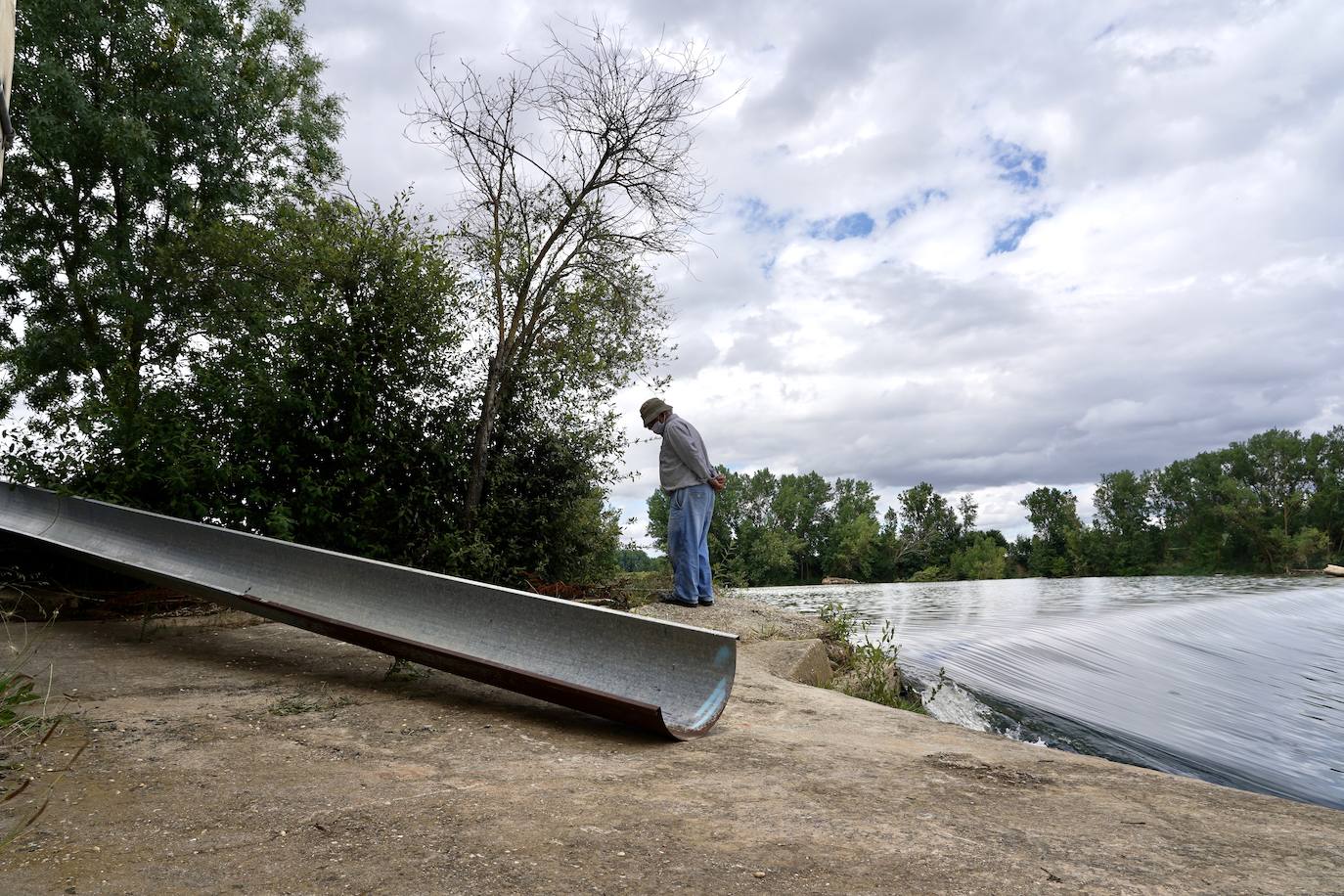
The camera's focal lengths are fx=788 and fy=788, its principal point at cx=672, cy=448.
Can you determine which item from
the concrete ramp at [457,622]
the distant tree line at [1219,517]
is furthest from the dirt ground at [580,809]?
the distant tree line at [1219,517]

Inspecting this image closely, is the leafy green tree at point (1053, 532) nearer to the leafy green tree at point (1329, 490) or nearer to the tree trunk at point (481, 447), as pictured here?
the leafy green tree at point (1329, 490)

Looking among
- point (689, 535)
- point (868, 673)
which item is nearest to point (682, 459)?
point (689, 535)

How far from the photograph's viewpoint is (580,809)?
2.61 m

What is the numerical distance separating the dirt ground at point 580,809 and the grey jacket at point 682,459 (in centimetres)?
341

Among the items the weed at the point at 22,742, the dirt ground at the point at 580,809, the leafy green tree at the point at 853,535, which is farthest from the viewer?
the leafy green tree at the point at 853,535

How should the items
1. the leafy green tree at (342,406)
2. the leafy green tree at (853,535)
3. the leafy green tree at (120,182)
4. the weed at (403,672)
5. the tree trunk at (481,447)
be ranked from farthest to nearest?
the leafy green tree at (853,535) < the leafy green tree at (120,182) < the tree trunk at (481,447) < the leafy green tree at (342,406) < the weed at (403,672)

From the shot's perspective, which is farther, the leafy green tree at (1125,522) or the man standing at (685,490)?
the leafy green tree at (1125,522)

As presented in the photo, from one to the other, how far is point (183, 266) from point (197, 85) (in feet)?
12.8

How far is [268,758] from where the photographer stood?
3.08 metres

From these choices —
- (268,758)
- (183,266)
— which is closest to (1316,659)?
(268,758)

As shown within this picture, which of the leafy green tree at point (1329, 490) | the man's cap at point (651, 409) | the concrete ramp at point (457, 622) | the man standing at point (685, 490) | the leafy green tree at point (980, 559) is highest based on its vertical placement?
the leafy green tree at point (1329, 490)

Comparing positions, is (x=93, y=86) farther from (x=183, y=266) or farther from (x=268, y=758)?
(x=268, y=758)

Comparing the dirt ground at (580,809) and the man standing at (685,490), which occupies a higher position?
the man standing at (685,490)

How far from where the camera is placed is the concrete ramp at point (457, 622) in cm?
374
